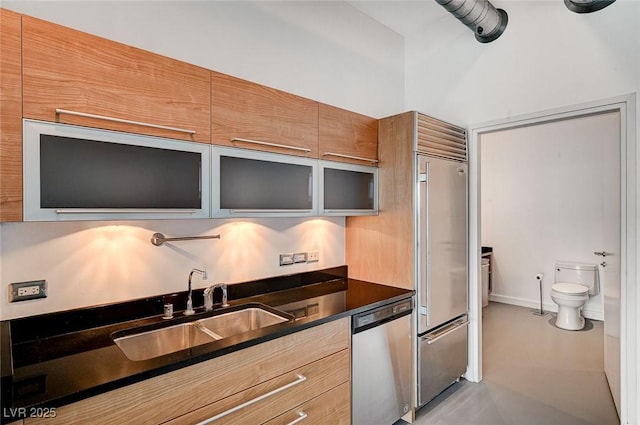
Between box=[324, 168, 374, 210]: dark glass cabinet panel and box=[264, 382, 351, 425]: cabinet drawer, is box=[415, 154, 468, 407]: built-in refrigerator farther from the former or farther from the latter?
box=[264, 382, 351, 425]: cabinet drawer

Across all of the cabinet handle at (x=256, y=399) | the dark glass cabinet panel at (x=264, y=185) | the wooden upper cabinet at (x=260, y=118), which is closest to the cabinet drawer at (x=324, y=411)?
the cabinet handle at (x=256, y=399)

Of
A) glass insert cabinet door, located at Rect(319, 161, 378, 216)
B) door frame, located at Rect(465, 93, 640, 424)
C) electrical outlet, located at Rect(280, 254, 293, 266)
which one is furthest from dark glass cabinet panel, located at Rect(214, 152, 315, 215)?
door frame, located at Rect(465, 93, 640, 424)

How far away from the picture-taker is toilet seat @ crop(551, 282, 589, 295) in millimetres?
4004

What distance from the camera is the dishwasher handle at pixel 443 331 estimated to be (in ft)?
7.99

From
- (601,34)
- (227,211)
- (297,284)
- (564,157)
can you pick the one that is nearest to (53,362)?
(227,211)

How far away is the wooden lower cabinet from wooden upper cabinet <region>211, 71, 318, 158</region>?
1033 millimetres

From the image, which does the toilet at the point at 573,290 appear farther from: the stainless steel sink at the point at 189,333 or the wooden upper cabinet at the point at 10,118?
the wooden upper cabinet at the point at 10,118

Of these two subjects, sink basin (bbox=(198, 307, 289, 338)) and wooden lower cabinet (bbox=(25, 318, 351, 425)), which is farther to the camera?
sink basin (bbox=(198, 307, 289, 338))

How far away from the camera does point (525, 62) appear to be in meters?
2.62

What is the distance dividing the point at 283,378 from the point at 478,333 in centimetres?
201

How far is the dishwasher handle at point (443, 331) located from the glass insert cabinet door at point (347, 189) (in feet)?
3.22

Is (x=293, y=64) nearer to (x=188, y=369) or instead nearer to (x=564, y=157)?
(x=188, y=369)

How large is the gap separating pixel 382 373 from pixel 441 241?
1.04 meters

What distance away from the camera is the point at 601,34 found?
7.41 ft
